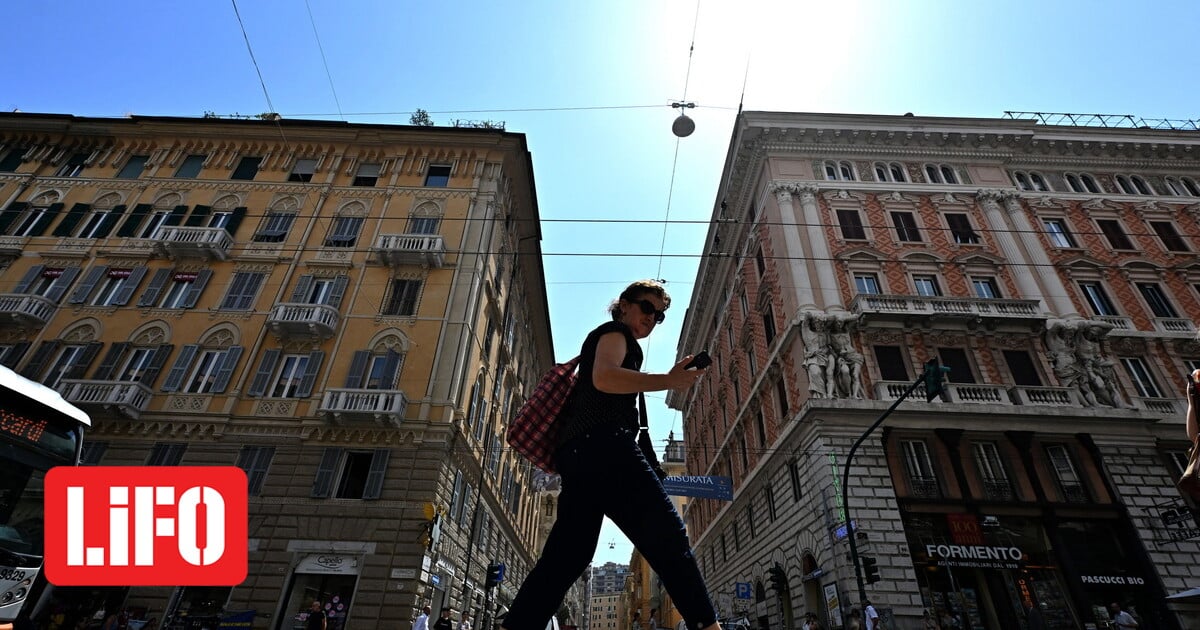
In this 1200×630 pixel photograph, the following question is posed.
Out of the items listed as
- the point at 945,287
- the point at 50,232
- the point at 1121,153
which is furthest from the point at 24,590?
the point at 1121,153

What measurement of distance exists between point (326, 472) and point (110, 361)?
951cm

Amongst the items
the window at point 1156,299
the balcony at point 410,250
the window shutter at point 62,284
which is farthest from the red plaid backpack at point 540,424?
the window at point 1156,299

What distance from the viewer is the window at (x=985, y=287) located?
828 inches

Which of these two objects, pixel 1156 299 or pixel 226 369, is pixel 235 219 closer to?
pixel 226 369

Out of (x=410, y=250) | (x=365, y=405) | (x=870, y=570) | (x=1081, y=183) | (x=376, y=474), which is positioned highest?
(x=1081, y=183)

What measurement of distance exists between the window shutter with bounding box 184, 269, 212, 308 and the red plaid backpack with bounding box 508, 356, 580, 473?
22370 millimetres

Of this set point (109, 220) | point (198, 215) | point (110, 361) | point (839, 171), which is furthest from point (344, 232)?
point (839, 171)

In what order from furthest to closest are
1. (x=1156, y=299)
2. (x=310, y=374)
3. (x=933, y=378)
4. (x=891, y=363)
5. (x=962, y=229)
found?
(x=962, y=229) < (x=1156, y=299) < (x=891, y=363) < (x=310, y=374) < (x=933, y=378)

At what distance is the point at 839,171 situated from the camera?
82.5 ft

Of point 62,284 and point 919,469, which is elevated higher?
point 62,284

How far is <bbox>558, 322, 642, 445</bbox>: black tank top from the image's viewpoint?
2545 millimetres

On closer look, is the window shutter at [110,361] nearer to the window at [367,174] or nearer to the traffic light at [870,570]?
the window at [367,174]

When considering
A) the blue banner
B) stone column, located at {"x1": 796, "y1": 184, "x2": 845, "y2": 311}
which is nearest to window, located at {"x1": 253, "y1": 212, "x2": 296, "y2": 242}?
the blue banner

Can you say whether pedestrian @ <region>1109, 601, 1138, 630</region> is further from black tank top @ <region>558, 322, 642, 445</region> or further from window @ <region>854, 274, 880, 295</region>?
black tank top @ <region>558, 322, 642, 445</region>
